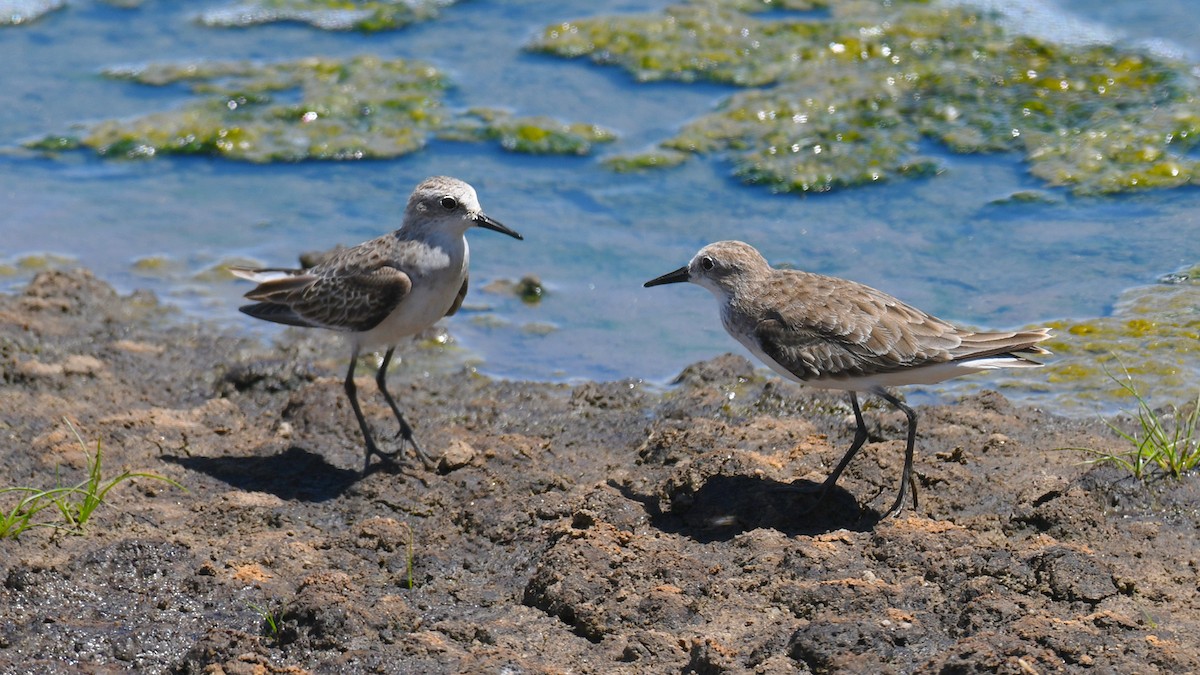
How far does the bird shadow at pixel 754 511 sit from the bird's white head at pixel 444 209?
2.03 m

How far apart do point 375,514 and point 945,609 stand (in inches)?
109

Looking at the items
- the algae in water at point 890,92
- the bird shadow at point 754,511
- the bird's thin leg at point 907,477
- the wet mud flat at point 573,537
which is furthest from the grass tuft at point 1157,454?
the algae in water at point 890,92

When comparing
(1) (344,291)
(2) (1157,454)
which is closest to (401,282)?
(1) (344,291)

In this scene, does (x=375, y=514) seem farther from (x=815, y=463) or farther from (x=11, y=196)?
(x=11, y=196)

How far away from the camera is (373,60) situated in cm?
1258

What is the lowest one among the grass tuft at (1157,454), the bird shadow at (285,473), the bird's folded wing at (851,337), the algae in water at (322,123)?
the bird shadow at (285,473)

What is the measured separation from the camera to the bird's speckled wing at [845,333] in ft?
19.9

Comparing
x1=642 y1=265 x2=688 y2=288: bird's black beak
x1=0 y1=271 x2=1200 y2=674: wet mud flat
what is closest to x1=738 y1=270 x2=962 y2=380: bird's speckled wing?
x1=0 y1=271 x2=1200 y2=674: wet mud flat

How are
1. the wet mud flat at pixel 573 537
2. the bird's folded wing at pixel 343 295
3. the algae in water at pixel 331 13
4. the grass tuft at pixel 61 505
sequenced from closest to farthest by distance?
1. the wet mud flat at pixel 573 537
2. the grass tuft at pixel 61 505
3. the bird's folded wing at pixel 343 295
4. the algae in water at pixel 331 13

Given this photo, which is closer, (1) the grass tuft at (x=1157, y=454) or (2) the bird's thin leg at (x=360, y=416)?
(1) the grass tuft at (x=1157, y=454)

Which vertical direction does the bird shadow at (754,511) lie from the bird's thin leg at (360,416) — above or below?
above

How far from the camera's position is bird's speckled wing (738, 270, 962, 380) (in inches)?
239

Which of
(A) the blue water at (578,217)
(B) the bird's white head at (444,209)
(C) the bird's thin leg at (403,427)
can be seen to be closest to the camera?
(C) the bird's thin leg at (403,427)

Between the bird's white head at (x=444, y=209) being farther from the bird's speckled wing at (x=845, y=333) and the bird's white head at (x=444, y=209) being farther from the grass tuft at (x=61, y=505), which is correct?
the grass tuft at (x=61, y=505)
